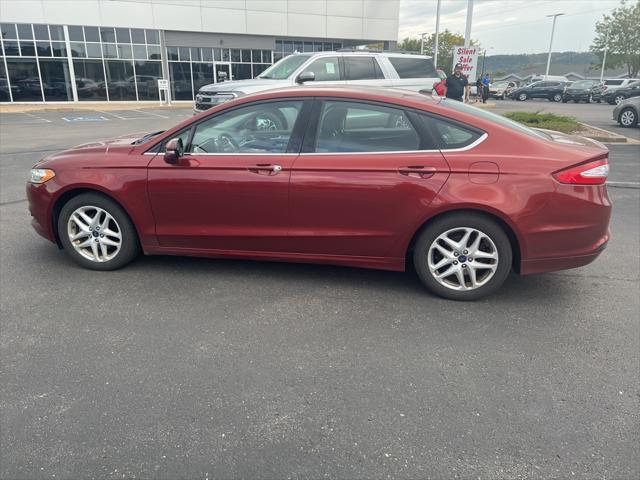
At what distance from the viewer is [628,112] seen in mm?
17438

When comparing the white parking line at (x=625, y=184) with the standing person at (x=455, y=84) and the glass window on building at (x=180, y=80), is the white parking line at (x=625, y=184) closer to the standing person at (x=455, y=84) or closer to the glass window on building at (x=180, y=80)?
the standing person at (x=455, y=84)

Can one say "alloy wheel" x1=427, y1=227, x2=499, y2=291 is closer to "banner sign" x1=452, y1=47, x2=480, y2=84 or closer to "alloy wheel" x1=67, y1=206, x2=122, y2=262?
"alloy wheel" x1=67, y1=206, x2=122, y2=262

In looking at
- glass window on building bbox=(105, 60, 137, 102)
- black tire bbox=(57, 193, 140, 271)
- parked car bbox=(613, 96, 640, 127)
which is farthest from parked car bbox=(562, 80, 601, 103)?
black tire bbox=(57, 193, 140, 271)

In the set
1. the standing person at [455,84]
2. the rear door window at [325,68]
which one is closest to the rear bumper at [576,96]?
the standing person at [455,84]

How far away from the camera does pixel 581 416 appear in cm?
274

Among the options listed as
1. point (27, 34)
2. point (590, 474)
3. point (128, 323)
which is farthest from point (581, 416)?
point (27, 34)

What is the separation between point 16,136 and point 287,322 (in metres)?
14.3

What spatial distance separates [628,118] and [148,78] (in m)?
25.2

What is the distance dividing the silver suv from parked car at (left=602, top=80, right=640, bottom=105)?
26307mm

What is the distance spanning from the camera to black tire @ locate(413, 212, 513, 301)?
3.87m

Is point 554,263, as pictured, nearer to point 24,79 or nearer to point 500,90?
point 24,79

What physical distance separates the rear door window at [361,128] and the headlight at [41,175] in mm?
2397

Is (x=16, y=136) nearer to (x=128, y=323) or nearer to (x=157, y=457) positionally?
(x=128, y=323)

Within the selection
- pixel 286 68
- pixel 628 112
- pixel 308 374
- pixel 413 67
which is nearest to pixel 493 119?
pixel 308 374
